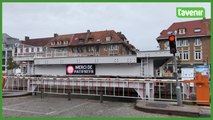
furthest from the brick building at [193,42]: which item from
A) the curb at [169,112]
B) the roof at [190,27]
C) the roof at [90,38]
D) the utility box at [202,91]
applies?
the curb at [169,112]

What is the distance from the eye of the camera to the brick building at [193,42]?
38.9 metres

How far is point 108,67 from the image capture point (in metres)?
12.8

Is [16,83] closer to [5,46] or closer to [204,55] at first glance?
[204,55]

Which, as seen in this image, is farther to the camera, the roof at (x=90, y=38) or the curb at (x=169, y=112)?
the roof at (x=90, y=38)

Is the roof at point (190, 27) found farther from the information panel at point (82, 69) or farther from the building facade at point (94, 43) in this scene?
the information panel at point (82, 69)

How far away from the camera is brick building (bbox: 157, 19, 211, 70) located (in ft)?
128

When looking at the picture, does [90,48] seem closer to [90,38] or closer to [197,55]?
[90,38]

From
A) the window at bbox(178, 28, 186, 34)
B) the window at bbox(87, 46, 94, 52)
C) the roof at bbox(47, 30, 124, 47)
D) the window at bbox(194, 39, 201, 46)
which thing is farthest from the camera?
the window at bbox(87, 46, 94, 52)

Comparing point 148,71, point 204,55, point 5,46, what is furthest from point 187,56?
point 5,46

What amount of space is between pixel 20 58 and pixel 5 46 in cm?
6111

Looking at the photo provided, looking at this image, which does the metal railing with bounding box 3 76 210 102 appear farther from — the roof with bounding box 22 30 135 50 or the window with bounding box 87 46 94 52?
the window with bounding box 87 46 94 52

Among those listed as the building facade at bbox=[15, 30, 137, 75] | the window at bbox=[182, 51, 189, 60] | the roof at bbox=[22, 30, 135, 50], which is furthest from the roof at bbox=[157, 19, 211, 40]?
the roof at bbox=[22, 30, 135, 50]

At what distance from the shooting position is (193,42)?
4000 centimetres

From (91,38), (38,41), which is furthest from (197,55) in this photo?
A: (38,41)
